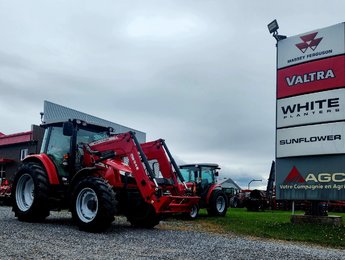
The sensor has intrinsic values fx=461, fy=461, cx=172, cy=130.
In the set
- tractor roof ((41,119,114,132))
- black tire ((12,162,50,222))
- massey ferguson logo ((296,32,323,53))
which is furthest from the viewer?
massey ferguson logo ((296,32,323,53))

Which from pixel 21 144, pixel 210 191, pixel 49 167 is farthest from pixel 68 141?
pixel 21 144

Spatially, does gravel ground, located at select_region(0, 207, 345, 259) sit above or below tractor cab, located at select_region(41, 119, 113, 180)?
below

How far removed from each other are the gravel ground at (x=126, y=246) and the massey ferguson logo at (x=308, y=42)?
8183 mm

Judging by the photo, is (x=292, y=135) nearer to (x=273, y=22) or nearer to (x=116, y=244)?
(x=273, y=22)

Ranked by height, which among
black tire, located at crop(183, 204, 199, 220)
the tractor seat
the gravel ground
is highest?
the tractor seat

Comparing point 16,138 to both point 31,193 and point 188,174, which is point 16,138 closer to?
point 188,174

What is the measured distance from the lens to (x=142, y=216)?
1232cm

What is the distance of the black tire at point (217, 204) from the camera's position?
19.7 metres

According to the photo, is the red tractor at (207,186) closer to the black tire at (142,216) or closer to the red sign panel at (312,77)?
the red sign panel at (312,77)

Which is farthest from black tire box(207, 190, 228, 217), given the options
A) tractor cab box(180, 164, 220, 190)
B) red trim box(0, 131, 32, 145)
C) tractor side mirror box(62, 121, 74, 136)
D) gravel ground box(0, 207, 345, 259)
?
red trim box(0, 131, 32, 145)

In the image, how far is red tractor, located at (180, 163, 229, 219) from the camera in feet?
65.0

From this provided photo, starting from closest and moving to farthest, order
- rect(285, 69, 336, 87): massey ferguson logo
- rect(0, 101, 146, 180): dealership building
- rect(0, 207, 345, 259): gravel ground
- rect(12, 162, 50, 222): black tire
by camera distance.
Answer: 1. rect(0, 207, 345, 259): gravel ground
2. rect(12, 162, 50, 222): black tire
3. rect(285, 69, 336, 87): massey ferguson logo
4. rect(0, 101, 146, 180): dealership building

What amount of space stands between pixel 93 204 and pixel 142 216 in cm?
176

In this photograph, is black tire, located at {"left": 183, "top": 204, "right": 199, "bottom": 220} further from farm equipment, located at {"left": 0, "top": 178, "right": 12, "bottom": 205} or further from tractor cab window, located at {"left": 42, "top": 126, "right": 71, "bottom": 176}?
farm equipment, located at {"left": 0, "top": 178, "right": 12, "bottom": 205}
